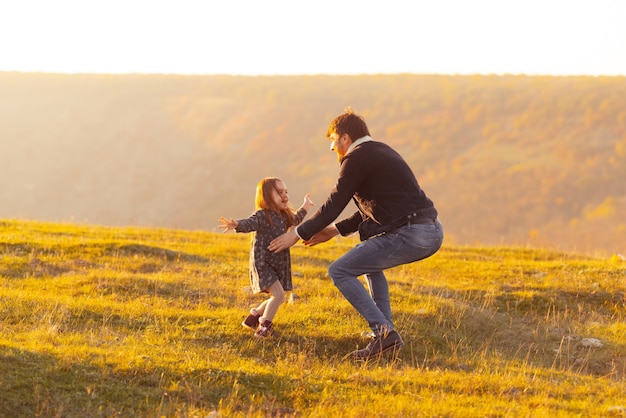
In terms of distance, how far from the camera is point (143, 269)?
13484mm

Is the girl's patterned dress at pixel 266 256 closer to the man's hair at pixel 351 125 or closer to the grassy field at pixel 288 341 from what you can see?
the grassy field at pixel 288 341

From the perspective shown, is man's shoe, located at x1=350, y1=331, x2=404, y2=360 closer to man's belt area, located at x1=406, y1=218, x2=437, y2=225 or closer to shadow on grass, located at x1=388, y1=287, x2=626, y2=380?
shadow on grass, located at x1=388, y1=287, x2=626, y2=380

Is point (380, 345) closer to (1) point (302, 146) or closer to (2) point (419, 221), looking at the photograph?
(2) point (419, 221)

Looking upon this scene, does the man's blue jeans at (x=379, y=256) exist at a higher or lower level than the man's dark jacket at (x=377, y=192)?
lower

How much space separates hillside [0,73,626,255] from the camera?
51.8 metres

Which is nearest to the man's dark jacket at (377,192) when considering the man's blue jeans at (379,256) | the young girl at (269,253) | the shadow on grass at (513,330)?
the man's blue jeans at (379,256)

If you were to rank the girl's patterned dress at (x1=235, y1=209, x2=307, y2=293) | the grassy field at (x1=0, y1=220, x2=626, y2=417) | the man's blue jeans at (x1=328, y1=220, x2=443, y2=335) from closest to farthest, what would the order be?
the grassy field at (x1=0, y1=220, x2=626, y2=417), the man's blue jeans at (x1=328, y1=220, x2=443, y2=335), the girl's patterned dress at (x1=235, y1=209, x2=307, y2=293)

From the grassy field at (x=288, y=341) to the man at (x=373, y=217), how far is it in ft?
2.42

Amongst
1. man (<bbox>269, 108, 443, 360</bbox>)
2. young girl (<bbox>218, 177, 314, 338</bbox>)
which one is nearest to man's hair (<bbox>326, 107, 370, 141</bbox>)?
man (<bbox>269, 108, 443, 360</bbox>)

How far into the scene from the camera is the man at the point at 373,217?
311 inches

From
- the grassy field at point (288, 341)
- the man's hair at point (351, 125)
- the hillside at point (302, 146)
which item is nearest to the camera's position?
the grassy field at point (288, 341)

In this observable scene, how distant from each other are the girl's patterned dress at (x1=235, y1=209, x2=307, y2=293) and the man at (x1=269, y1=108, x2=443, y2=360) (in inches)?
29.6

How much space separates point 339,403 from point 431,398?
0.85 meters

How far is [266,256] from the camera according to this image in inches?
349
